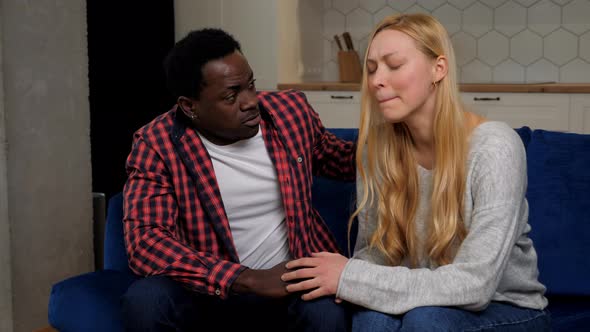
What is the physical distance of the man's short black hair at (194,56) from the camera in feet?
5.65

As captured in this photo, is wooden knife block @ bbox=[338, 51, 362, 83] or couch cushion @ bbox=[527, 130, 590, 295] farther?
wooden knife block @ bbox=[338, 51, 362, 83]

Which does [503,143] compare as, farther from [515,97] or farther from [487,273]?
[515,97]

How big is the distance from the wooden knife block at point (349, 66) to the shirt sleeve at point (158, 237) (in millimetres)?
2652

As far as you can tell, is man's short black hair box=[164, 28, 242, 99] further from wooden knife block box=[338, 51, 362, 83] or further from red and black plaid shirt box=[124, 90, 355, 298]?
wooden knife block box=[338, 51, 362, 83]

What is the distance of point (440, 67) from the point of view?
152 cm

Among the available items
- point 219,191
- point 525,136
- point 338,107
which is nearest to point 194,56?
point 219,191

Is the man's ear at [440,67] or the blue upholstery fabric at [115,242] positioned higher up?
the man's ear at [440,67]

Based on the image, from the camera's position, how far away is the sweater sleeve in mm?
1360

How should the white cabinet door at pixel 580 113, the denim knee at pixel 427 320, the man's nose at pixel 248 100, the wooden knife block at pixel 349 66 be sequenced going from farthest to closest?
the wooden knife block at pixel 349 66 → the white cabinet door at pixel 580 113 → the man's nose at pixel 248 100 → the denim knee at pixel 427 320

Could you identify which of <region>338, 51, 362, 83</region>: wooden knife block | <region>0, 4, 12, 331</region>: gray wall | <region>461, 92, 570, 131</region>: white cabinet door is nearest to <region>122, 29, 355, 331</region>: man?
<region>0, 4, 12, 331</region>: gray wall

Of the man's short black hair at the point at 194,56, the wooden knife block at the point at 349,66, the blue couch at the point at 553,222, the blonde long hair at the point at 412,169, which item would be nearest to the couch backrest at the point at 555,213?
the blue couch at the point at 553,222

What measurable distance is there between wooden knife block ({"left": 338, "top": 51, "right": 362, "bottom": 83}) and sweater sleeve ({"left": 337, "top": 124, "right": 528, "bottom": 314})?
2884 mm

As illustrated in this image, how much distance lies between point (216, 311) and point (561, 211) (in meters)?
0.92

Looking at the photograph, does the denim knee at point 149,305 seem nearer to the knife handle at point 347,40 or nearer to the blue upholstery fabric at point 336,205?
the blue upholstery fabric at point 336,205
